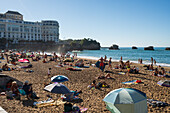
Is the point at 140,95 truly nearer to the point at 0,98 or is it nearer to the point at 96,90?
the point at 96,90

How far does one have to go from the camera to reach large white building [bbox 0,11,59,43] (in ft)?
252

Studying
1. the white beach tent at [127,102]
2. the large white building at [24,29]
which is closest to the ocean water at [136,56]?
the white beach tent at [127,102]

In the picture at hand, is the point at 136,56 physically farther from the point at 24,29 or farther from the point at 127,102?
the point at 24,29

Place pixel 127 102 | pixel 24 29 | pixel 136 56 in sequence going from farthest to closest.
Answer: pixel 24 29 → pixel 136 56 → pixel 127 102

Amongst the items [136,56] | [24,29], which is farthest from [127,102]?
[24,29]

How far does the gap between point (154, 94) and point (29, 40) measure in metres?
83.3

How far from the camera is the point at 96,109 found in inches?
264

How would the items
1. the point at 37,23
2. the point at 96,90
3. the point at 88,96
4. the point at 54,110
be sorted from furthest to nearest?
the point at 37,23 → the point at 96,90 → the point at 88,96 → the point at 54,110

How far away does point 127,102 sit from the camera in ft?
16.0

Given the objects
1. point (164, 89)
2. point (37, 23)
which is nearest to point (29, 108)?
point (164, 89)

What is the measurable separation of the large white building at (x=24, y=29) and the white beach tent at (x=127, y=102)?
8221 centimetres

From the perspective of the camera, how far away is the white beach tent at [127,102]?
487 centimetres

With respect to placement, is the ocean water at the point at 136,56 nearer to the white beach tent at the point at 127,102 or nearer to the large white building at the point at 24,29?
the white beach tent at the point at 127,102

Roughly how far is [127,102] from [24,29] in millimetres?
85673
